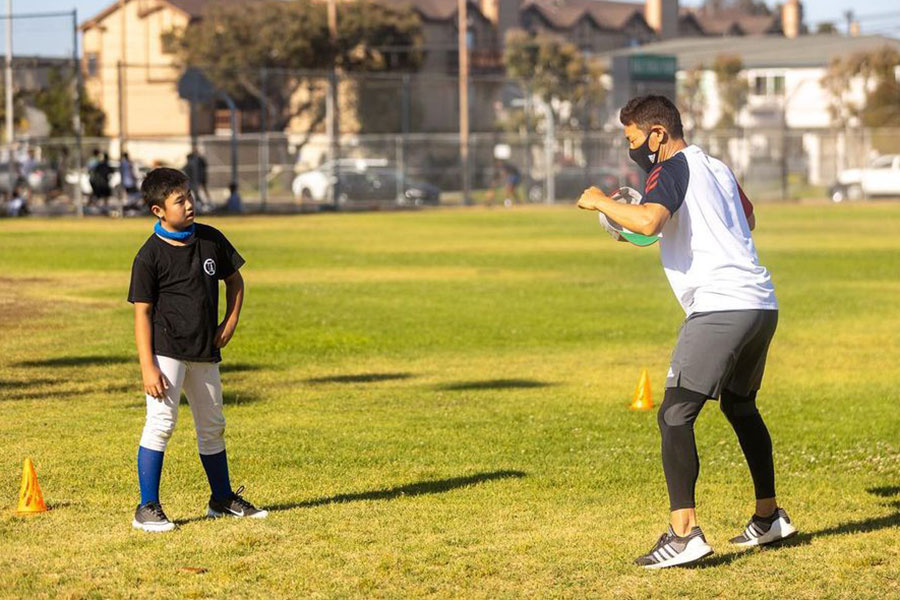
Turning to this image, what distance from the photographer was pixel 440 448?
9.39 m

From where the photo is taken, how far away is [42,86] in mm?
41531

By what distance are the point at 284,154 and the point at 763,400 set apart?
39.0 m

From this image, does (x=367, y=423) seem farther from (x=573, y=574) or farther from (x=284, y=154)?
(x=284, y=154)

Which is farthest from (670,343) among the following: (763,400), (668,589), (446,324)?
(668,589)

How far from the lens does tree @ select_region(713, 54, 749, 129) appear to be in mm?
77125

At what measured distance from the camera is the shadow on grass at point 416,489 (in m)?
7.71

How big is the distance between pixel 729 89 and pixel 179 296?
7378cm

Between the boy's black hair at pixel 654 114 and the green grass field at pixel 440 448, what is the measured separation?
190cm

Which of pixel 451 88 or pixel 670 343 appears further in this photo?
pixel 451 88

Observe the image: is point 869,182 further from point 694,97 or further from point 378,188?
point 694,97

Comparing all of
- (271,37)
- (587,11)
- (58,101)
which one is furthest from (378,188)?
(587,11)

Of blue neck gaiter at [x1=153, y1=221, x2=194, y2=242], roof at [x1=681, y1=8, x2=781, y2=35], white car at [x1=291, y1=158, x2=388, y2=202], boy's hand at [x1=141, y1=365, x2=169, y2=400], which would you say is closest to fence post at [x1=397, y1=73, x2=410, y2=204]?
white car at [x1=291, y1=158, x2=388, y2=202]

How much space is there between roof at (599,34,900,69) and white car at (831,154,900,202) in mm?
38990

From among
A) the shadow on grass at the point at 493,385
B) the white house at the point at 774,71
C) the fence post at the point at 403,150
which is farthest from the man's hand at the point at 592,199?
the white house at the point at 774,71
